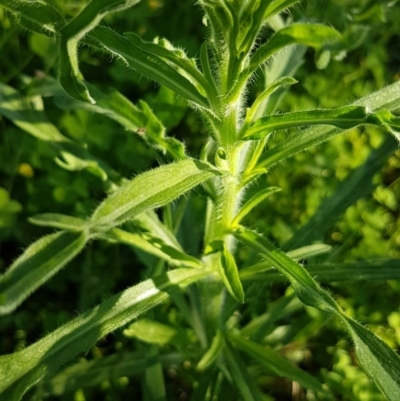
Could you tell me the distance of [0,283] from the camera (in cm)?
138

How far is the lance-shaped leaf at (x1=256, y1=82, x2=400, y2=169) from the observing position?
1.42 meters

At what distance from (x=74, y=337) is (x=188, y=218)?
80cm

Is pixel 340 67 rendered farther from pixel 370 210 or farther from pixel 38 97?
pixel 38 97

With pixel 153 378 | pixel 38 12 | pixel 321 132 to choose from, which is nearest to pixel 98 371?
pixel 153 378

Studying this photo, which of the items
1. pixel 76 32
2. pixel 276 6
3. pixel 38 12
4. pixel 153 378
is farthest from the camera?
pixel 153 378

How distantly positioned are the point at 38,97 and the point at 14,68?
2.08 feet

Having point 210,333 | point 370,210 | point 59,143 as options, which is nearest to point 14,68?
point 59,143

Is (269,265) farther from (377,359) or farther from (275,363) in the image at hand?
(377,359)

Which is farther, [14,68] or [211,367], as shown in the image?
[14,68]

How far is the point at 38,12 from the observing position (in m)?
1.15

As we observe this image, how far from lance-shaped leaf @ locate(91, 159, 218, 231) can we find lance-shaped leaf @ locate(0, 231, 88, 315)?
0.54 ft

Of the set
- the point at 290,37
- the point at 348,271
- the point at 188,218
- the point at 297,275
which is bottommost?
the point at 188,218

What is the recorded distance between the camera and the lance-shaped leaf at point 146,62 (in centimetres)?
125

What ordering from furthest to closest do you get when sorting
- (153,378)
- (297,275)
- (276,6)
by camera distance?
(153,378) < (297,275) < (276,6)
